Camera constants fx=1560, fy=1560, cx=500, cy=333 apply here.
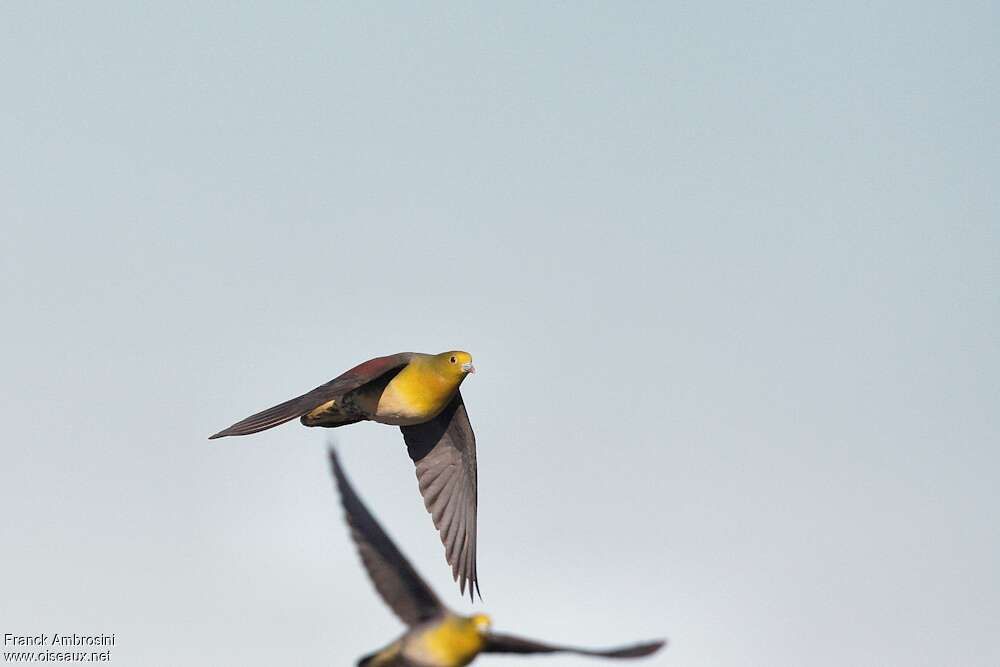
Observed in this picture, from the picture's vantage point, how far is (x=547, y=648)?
11359 millimetres

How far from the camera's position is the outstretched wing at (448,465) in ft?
63.0

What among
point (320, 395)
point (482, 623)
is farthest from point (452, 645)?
point (320, 395)

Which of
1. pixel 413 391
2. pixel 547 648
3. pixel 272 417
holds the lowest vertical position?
pixel 547 648

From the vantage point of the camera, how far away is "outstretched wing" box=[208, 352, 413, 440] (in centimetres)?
1527

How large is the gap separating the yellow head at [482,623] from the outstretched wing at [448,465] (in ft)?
24.7

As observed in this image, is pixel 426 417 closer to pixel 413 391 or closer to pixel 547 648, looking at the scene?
pixel 413 391

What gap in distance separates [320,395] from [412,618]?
5093 millimetres

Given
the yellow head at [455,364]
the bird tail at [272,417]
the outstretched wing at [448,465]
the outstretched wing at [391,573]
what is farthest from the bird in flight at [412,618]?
the outstretched wing at [448,465]

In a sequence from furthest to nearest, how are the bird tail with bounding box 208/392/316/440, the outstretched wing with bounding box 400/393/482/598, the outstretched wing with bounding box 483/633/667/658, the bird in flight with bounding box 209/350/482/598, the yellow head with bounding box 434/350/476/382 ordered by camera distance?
1. the outstretched wing with bounding box 400/393/482/598
2. the yellow head with bounding box 434/350/476/382
3. the bird in flight with bounding box 209/350/482/598
4. the bird tail with bounding box 208/392/316/440
5. the outstretched wing with bounding box 483/633/667/658

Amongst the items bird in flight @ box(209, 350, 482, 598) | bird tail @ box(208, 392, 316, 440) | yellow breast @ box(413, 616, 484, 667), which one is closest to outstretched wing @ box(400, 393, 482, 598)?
bird in flight @ box(209, 350, 482, 598)

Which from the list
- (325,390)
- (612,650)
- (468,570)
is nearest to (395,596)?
(612,650)

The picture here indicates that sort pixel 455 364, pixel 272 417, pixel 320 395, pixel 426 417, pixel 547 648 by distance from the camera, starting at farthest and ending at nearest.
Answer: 1. pixel 426 417
2. pixel 455 364
3. pixel 320 395
4. pixel 272 417
5. pixel 547 648

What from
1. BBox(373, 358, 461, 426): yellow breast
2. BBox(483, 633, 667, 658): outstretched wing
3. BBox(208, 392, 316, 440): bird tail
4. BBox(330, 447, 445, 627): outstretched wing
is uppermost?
BBox(373, 358, 461, 426): yellow breast

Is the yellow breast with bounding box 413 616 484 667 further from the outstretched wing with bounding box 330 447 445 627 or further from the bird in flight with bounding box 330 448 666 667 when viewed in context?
the outstretched wing with bounding box 330 447 445 627
